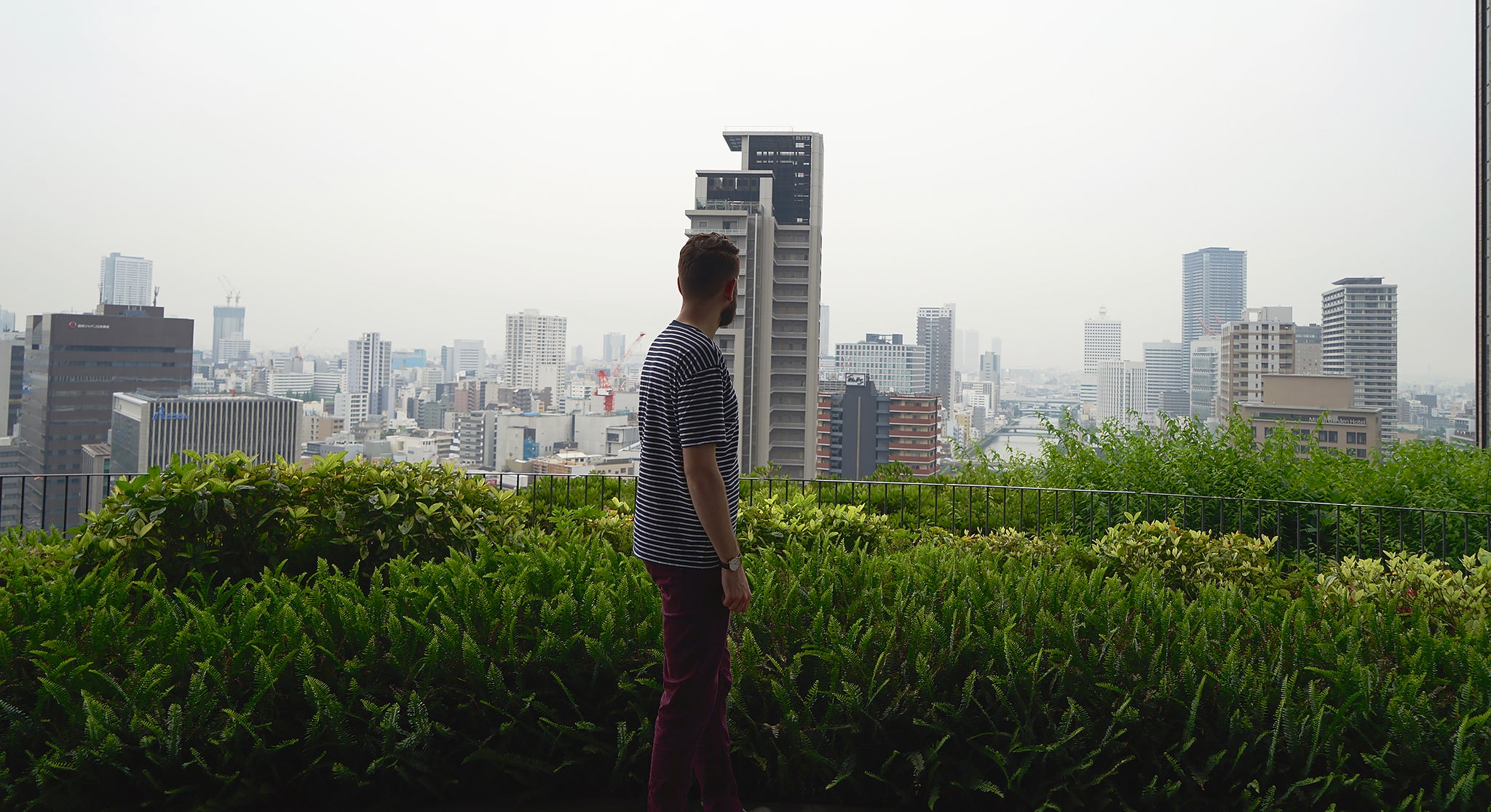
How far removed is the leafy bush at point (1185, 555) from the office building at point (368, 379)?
66256 millimetres

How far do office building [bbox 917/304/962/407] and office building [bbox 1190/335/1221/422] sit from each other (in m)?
35.0

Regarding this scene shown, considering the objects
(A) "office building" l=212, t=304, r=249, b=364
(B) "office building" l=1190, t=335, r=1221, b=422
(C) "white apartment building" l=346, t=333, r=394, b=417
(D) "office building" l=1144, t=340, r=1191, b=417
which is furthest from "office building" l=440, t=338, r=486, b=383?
(B) "office building" l=1190, t=335, r=1221, b=422

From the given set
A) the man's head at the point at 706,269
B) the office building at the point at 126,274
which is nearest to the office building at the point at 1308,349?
the man's head at the point at 706,269

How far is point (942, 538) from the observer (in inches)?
226

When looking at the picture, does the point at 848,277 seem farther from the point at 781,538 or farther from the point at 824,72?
the point at 781,538

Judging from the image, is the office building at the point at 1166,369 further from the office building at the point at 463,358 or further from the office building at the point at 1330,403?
the office building at the point at 463,358

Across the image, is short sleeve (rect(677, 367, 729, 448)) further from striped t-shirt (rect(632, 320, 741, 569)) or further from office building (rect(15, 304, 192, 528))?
office building (rect(15, 304, 192, 528))

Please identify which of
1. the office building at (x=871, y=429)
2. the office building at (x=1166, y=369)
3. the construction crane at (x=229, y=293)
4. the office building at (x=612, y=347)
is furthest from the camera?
the office building at (x=612, y=347)

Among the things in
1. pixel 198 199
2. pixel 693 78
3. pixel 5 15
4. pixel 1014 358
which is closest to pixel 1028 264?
pixel 693 78

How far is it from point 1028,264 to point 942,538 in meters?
49.0

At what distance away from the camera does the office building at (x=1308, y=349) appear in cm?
5062

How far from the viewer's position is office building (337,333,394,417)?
6739 centimetres

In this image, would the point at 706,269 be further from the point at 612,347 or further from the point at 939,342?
the point at 939,342

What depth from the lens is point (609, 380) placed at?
85.1 m
